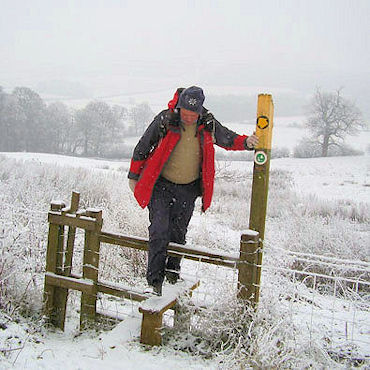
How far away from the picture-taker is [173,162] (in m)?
3.28

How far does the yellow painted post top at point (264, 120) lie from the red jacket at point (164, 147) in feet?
0.63

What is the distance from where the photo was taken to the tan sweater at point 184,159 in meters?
3.26

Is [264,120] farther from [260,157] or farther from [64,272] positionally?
[64,272]

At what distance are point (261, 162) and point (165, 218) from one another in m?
0.97

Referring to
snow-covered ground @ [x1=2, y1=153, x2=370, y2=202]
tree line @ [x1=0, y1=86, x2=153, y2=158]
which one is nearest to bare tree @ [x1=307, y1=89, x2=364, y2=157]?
snow-covered ground @ [x1=2, y1=153, x2=370, y2=202]

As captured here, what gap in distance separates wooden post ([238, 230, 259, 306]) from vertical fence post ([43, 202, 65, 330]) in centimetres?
193

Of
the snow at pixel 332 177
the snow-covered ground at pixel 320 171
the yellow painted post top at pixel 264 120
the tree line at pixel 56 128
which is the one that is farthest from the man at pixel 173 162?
the tree line at pixel 56 128

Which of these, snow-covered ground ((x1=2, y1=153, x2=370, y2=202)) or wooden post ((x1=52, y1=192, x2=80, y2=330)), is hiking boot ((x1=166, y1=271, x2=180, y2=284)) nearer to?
wooden post ((x1=52, y1=192, x2=80, y2=330))

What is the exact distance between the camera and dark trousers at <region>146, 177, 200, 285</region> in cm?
322

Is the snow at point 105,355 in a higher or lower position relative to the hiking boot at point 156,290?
lower

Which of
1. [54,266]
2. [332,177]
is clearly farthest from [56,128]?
[54,266]

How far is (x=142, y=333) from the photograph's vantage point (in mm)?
2904

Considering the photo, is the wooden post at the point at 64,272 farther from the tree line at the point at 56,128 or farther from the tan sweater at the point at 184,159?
the tree line at the point at 56,128

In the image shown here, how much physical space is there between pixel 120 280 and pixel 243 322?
10.8 feet
